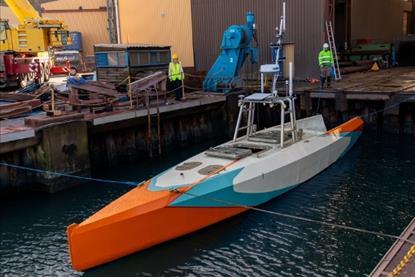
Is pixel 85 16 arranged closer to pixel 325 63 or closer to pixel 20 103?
pixel 20 103

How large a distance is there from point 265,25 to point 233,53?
3038 mm

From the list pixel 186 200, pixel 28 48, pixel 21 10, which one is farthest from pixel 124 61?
pixel 21 10

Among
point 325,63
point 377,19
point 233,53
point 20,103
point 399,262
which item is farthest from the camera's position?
point 377,19

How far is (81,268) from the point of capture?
7262mm

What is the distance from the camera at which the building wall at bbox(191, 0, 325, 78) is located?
18203mm

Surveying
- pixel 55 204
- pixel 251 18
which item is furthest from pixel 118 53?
pixel 55 204

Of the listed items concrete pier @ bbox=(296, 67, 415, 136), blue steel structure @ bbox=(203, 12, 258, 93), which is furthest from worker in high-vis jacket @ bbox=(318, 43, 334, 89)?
blue steel structure @ bbox=(203, 12, 258, 93)

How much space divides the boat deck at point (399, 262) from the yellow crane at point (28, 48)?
57.8ft

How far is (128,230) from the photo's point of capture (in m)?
7.50

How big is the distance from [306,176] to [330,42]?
9.35 metres

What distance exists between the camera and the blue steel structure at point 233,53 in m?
17.0

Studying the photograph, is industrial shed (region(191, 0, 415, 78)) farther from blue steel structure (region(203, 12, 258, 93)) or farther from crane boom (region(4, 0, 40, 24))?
crane boom (region(4, 0, 40, 24))

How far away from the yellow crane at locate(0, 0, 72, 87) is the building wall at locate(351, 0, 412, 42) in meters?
16.2

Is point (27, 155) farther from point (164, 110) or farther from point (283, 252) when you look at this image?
point (283, 252)
